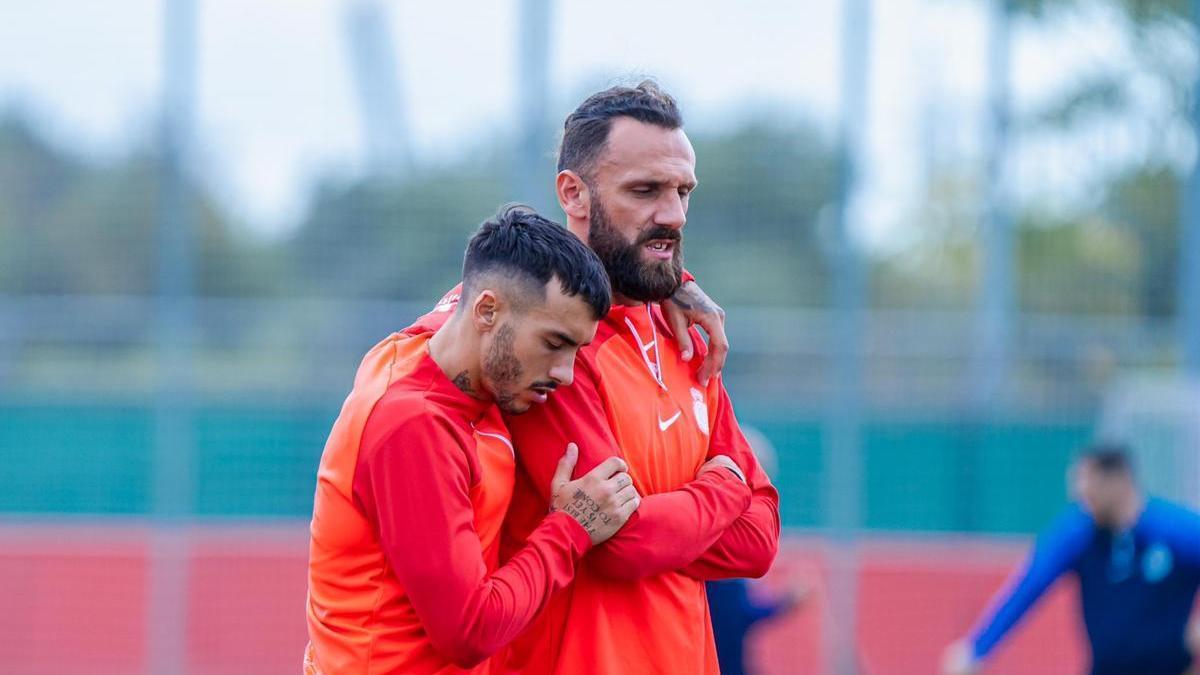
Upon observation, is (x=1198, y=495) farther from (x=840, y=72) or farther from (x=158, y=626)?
(x=158, y=626)

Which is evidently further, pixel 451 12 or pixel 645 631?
pixel 451 12

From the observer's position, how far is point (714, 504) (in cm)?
307

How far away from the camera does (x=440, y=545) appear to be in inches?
107

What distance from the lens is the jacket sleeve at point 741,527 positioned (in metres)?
3.15

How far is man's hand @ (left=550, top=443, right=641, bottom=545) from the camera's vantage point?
2.91 m

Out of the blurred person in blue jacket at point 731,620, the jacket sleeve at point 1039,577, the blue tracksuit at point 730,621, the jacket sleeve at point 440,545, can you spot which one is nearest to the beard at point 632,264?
the jacket sleeve at point 440,545

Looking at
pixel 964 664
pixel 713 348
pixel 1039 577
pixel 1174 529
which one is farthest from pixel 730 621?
pixel 713 348

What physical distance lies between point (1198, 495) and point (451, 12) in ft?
20.5

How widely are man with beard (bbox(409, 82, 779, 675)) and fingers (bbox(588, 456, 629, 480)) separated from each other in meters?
0.02

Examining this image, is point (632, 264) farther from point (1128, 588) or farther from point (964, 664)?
point (1128, 588)

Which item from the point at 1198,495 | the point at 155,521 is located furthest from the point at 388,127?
the point at 1198,495

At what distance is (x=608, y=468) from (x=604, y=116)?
0.79 meters

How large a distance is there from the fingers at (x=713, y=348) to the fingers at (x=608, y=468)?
0.47 m

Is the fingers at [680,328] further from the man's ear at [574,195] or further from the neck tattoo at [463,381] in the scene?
the neck tattoo at [463,381]
